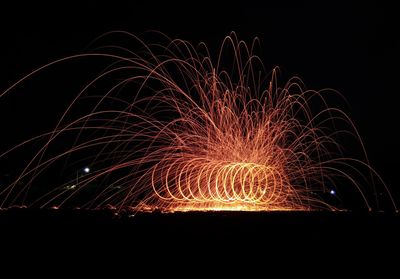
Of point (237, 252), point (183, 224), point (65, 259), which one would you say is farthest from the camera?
point (183, 224)

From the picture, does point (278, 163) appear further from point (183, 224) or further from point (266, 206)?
point (183, 224)

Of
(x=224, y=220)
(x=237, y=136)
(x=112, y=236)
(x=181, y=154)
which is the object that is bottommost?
(x=112, y=236)

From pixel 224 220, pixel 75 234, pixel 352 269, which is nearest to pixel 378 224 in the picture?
pixel 352 269

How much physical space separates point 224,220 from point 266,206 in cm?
645

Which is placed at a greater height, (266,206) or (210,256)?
(266,206)

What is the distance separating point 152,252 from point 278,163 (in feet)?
34.4

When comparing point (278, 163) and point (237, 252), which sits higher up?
point (278, 163)

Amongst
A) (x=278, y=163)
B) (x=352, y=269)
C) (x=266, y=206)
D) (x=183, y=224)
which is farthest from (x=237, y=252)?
(x=278, y=163)

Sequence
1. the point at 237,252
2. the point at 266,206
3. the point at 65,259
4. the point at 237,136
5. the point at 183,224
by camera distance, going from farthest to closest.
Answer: the point at 237,136, the point at 266,206, the point at 183,224, the point at 237,252, the point at 65,259

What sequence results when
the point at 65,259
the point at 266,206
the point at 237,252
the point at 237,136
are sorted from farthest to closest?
the point at 237,136
the point at 266,206
the point at 237,252
the point at 65,259

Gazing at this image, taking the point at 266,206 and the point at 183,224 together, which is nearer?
the point at 183,224

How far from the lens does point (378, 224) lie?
8891mm

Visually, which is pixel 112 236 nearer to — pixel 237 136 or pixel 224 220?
pixel 224 220

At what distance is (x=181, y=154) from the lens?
50.2ft
